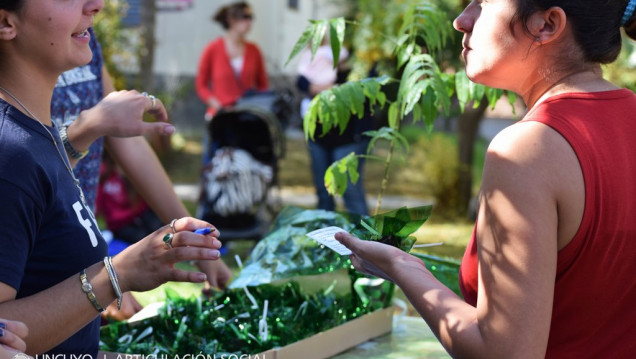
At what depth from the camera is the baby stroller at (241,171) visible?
689 centimetres

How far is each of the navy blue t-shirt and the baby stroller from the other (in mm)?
4937

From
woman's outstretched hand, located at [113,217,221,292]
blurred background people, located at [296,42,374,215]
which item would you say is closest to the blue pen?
woman's outstretched hand, located at [113,217,221,292]

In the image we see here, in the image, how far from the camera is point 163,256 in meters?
1.73

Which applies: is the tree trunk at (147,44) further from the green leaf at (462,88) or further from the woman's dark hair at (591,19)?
the woman's dark hair at (591,19)

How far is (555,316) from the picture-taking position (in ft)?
5.40

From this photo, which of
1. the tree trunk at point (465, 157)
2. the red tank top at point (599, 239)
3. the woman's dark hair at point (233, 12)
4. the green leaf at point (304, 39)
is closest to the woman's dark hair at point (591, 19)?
the red tank top at point (599, 239)

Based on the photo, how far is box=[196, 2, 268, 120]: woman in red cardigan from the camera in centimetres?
833

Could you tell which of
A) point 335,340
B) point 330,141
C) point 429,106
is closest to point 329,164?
point 330,141

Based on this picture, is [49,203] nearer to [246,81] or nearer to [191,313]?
[191,313]

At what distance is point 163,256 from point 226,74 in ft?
22.2

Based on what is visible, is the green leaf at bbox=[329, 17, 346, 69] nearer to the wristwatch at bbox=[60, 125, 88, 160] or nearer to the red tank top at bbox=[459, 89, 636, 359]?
the wristwatch at bbox=[60, 125, 88, 160]

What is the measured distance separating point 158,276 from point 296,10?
17.5 metres

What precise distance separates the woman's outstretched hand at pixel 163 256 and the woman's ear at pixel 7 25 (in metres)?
0.56

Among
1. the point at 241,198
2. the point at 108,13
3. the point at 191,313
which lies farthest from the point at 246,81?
the point at 191,313
